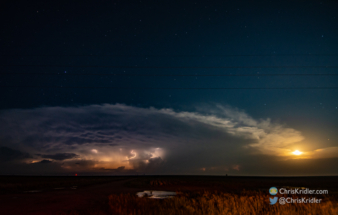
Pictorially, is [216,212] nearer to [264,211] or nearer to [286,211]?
[264,211]

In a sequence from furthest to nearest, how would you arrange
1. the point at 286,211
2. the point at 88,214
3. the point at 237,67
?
the point at 237,67 → the point at 88,214 → the point at 286,211

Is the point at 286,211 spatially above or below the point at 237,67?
below

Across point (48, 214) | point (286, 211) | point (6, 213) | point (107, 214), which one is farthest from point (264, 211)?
point (6, 213)

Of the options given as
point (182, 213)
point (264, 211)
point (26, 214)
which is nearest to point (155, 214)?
point (182, 213)

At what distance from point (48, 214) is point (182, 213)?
284 inches

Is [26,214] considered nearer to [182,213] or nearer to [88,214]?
[88,214]

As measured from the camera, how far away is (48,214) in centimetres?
1201

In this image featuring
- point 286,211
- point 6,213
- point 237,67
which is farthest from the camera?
point 237,67

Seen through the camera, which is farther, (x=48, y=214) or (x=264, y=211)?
(x=48, y=214)

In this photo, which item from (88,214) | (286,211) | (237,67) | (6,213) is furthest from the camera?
(237,67)

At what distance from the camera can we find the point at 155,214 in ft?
35.6

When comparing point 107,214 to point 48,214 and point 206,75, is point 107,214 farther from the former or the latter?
point 206,75

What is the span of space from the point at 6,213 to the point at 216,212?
11.5m

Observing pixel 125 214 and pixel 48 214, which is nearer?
pixel 125 214
